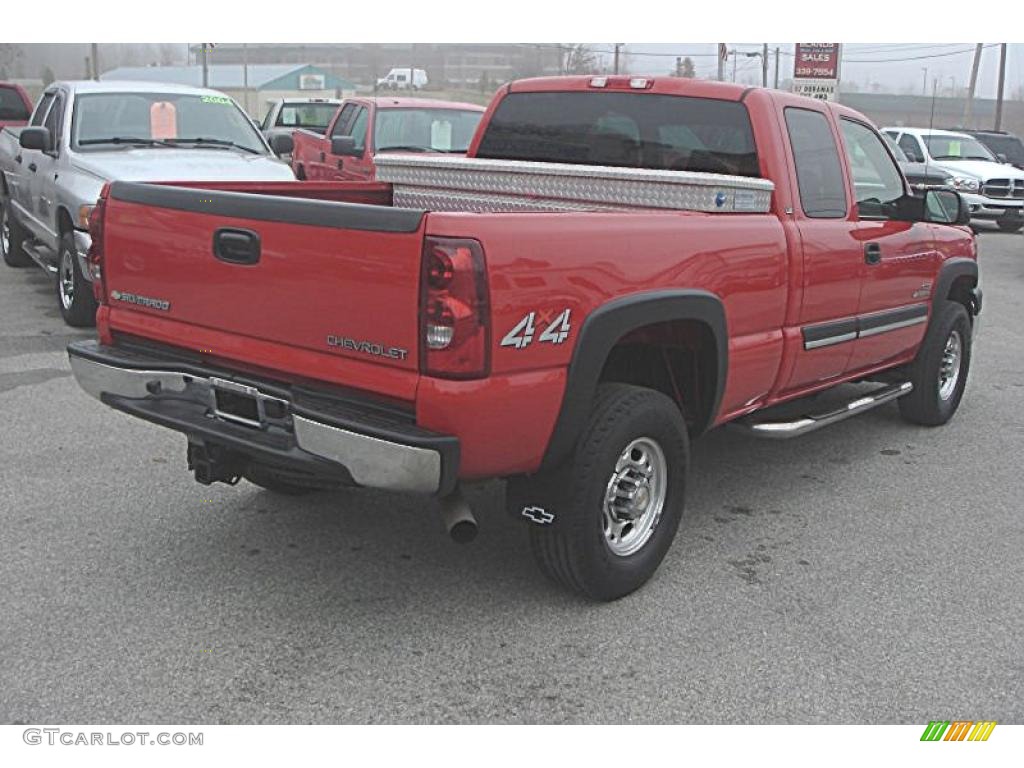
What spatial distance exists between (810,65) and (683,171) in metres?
28.8

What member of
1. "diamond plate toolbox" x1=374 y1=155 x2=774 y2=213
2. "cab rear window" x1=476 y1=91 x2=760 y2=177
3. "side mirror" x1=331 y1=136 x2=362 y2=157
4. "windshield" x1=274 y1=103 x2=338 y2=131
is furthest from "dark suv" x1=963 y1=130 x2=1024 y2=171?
"diamond plate toolbox" x1=374 y1=155 x2=774 y2=213

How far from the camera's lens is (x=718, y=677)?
357 centimetres

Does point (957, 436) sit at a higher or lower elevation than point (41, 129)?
lower

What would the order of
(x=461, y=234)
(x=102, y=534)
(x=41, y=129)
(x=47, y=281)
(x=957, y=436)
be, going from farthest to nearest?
(x=47, y=281) → (x=41, y=129) → (x=957, y=436) → (x=102, y=534) → (x=461, y=234)

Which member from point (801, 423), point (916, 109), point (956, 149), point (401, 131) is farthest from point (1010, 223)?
point (916, 109)

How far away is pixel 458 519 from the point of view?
363 centimetres

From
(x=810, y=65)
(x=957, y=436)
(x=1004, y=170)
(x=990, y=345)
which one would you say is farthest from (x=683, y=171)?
(x=810, y=65)

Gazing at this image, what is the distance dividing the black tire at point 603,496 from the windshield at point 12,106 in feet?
41.8

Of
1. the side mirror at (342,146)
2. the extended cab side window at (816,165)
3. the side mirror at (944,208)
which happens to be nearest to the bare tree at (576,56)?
the side mirror at (342,146)

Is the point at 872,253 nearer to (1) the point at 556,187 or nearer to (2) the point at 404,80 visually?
(1) the point at 556,187

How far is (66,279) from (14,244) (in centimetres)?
311

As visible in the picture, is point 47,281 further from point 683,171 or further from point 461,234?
point 461,234

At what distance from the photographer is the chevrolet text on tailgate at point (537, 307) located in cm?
335

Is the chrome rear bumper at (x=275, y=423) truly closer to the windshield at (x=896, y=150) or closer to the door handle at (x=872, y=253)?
the door handle at (x=872, y=253)
